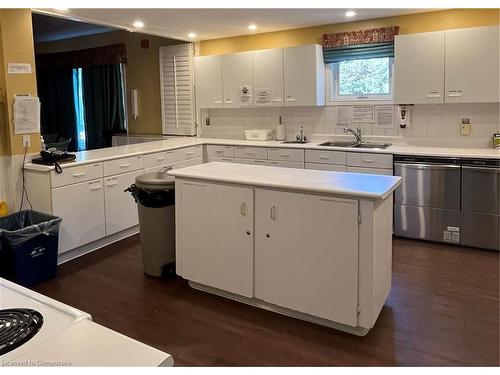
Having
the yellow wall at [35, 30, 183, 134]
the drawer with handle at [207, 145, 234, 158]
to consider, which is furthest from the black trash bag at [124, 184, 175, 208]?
the yellow wall at [35, 30, 183, 134]

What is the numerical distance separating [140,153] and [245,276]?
2.19 m

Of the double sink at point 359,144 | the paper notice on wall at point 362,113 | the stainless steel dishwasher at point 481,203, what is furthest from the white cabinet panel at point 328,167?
the stainless steel dishwasher at point 481,203

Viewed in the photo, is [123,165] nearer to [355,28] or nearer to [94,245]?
[94,245]

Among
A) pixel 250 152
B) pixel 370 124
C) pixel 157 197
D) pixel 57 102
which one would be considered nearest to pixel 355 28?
pixel 370 124

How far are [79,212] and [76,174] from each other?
13.2 inches

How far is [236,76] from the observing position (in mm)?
5754

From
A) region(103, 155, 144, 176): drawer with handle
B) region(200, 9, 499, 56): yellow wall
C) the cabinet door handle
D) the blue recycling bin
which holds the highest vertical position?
region(200, 9, 499, 56): yellow wall

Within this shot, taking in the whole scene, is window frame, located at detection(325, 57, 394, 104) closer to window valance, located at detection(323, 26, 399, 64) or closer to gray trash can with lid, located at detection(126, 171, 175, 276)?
window valance, located at detection(323, 26, 399, 64)

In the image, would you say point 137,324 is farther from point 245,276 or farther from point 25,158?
point 25,158

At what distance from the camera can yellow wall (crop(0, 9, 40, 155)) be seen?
150 inches

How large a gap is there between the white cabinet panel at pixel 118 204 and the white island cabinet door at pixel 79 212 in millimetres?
74

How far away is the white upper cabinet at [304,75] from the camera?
5.19 metres

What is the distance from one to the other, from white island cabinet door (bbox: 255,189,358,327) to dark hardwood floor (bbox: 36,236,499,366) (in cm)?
17

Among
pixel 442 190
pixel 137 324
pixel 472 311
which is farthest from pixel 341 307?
pixel 442 190
